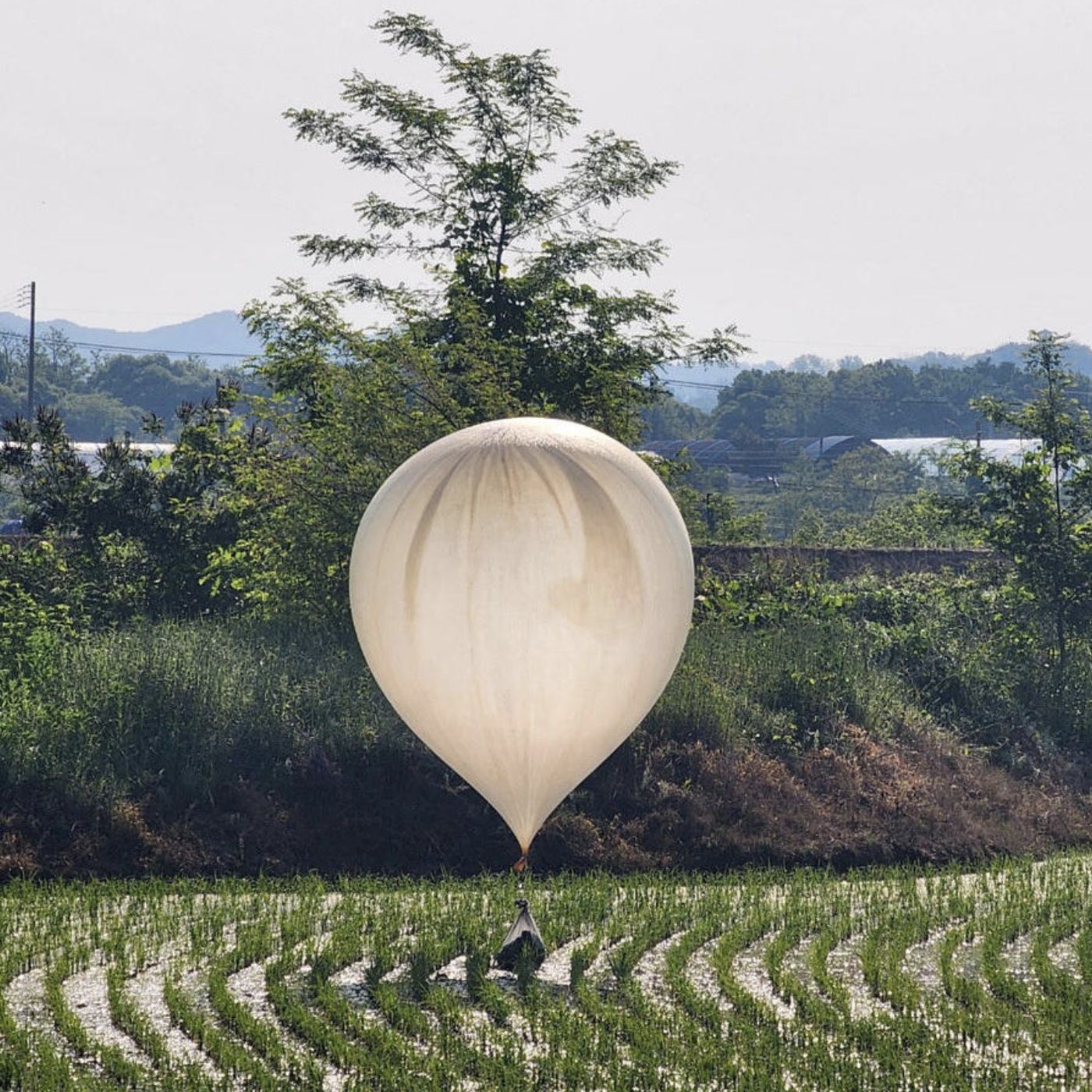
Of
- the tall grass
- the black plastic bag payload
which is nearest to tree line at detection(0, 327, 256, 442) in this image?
the tall grass

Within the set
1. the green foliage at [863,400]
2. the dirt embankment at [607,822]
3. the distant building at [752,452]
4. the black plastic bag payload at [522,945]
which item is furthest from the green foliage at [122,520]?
the green foliage at [863,400]

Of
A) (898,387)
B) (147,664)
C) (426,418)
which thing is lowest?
(147,664)

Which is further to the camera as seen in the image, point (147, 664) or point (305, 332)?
point (305, 332)

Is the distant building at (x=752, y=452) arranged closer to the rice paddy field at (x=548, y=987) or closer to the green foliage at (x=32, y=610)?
the green foliage at (x=32, y=610)

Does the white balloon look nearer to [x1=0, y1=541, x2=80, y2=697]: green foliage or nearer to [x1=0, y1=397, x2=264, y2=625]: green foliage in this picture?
[x1=0, y1=541, x2=80, y2=697]: green foliage

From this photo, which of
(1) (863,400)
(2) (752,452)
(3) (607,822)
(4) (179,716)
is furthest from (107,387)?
(3) (607,822)

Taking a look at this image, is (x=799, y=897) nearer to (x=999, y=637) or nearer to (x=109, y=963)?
(x=109, y=963)

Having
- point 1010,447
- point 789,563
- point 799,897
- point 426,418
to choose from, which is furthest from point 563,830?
point 1010,447

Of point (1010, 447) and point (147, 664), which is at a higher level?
point (1010, 447)
